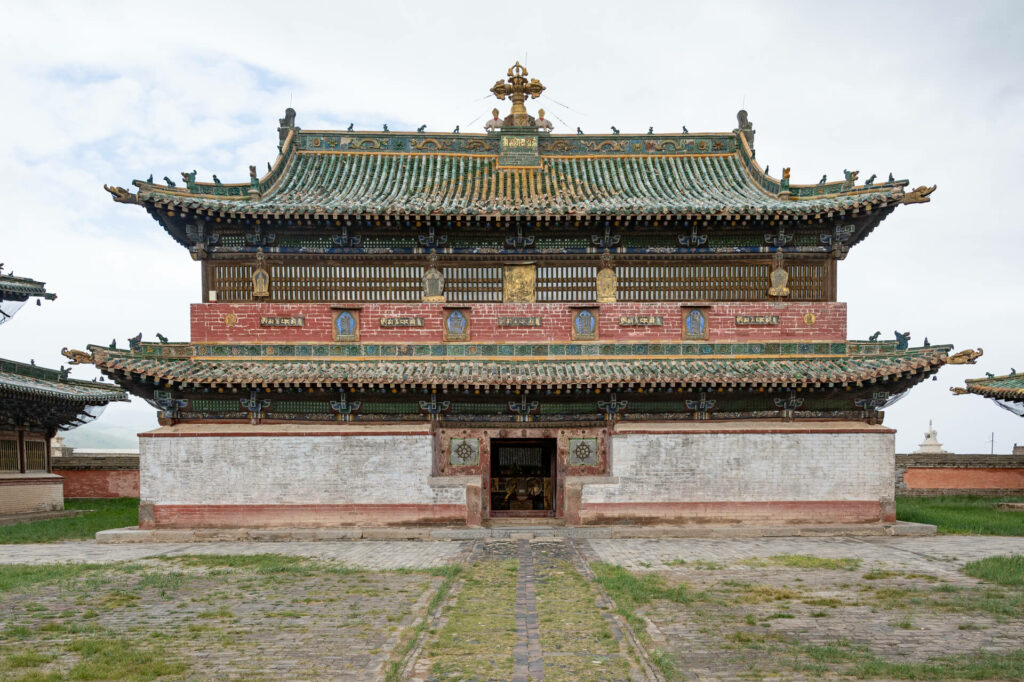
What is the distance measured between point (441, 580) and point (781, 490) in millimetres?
9769

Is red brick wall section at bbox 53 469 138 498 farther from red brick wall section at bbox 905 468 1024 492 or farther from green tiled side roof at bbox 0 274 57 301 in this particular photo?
red brick wall section at bbox 905 468 1024 492

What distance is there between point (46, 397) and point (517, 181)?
16.7 metres

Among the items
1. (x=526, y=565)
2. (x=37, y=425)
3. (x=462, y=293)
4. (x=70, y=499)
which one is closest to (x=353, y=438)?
(x=462, y=293)

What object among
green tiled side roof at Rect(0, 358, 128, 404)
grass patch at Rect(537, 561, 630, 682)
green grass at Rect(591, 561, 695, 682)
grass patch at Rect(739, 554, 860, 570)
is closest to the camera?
grass patch at Rect(537, 561, 630, 682)

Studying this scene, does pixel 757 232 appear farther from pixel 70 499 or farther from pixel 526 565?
pixel 70 499

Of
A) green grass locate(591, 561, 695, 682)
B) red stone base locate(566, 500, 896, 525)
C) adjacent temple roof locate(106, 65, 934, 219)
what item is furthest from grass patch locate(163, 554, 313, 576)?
adjacent temple roof locate(106, 65, 934, 219)

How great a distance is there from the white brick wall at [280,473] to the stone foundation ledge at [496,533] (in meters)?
0.70

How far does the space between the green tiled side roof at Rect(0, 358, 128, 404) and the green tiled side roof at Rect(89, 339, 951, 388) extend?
769 centimetres

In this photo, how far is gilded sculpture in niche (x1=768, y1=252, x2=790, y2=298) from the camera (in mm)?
19484

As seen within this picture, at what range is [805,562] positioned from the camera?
1456cm

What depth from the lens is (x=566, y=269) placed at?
65.0 ft

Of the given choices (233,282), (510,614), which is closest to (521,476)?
(233,282)

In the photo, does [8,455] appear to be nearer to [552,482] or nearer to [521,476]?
[521,476]

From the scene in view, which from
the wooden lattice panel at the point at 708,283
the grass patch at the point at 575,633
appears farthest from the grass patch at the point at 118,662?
the wooden lattice panel at the point at 708,283
